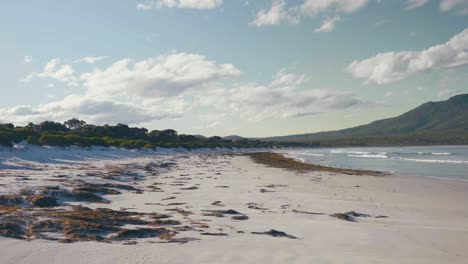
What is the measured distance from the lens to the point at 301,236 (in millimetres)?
10391

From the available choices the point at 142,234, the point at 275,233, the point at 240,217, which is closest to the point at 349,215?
the point at 240,217

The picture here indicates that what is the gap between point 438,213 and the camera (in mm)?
15367

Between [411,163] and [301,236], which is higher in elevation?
[411,163]

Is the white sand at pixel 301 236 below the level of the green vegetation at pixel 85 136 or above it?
below

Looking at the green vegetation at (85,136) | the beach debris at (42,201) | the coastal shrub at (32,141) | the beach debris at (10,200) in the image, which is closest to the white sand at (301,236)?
the beach debris at (42,201)

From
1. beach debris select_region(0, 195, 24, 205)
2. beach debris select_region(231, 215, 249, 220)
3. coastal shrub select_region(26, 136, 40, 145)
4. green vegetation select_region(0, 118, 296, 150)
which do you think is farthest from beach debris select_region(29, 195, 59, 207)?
coastal shrub select_region(26, 136, 40, 145)

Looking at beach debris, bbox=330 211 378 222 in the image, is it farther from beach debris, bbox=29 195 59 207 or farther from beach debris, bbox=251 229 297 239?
beach debris, bbox=29 195 59 207

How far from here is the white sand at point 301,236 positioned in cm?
796

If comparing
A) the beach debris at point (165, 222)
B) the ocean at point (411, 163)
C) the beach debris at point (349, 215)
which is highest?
the ocean at point (411, 163)

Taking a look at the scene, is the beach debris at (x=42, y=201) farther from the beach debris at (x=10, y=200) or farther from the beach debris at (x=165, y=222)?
the beach debris at (x=165, y=222)

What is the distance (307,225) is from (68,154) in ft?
124

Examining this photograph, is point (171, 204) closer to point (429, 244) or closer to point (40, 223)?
point (40, 223)

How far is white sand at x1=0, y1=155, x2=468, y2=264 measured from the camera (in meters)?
7.96

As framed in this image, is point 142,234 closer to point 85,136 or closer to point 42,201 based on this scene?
point 42,201
